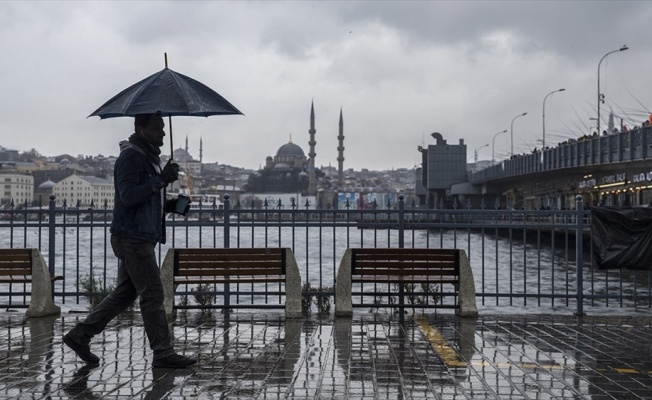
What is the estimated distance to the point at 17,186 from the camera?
178 meters

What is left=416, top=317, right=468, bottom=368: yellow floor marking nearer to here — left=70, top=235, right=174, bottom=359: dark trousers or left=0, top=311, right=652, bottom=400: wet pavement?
left=0, top=311, right=652, bottom=400: wet pavement

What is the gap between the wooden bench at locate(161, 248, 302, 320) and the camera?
10602 millimetres

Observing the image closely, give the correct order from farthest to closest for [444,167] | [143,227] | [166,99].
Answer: [444,167] → [166,99] → [143,227]

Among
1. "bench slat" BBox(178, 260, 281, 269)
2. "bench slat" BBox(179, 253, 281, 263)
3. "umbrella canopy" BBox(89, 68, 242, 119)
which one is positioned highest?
"umbrella canopy" BBox(89, 68, 242, 119)

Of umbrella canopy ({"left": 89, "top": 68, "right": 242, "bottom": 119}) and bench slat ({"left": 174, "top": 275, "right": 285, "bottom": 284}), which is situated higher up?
umbrella canopy ({"left": 89, "top": 68, "right": 242, "bottom": 119})

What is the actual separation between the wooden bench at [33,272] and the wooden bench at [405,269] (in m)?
3.68

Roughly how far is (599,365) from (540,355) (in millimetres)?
617

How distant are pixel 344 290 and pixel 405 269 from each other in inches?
32.5

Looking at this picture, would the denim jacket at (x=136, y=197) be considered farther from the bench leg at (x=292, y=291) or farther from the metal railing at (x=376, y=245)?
the metal railing at (x=376, y=245)

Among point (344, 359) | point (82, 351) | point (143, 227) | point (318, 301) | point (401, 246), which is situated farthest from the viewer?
point (318, 301)

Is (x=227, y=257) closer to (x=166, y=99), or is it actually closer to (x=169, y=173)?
(x=166, y=99)

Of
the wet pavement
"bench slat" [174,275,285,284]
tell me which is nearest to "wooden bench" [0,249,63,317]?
the wet pavement

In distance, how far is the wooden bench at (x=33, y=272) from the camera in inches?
429

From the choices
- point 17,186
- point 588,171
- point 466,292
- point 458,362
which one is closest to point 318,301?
point 466,292
